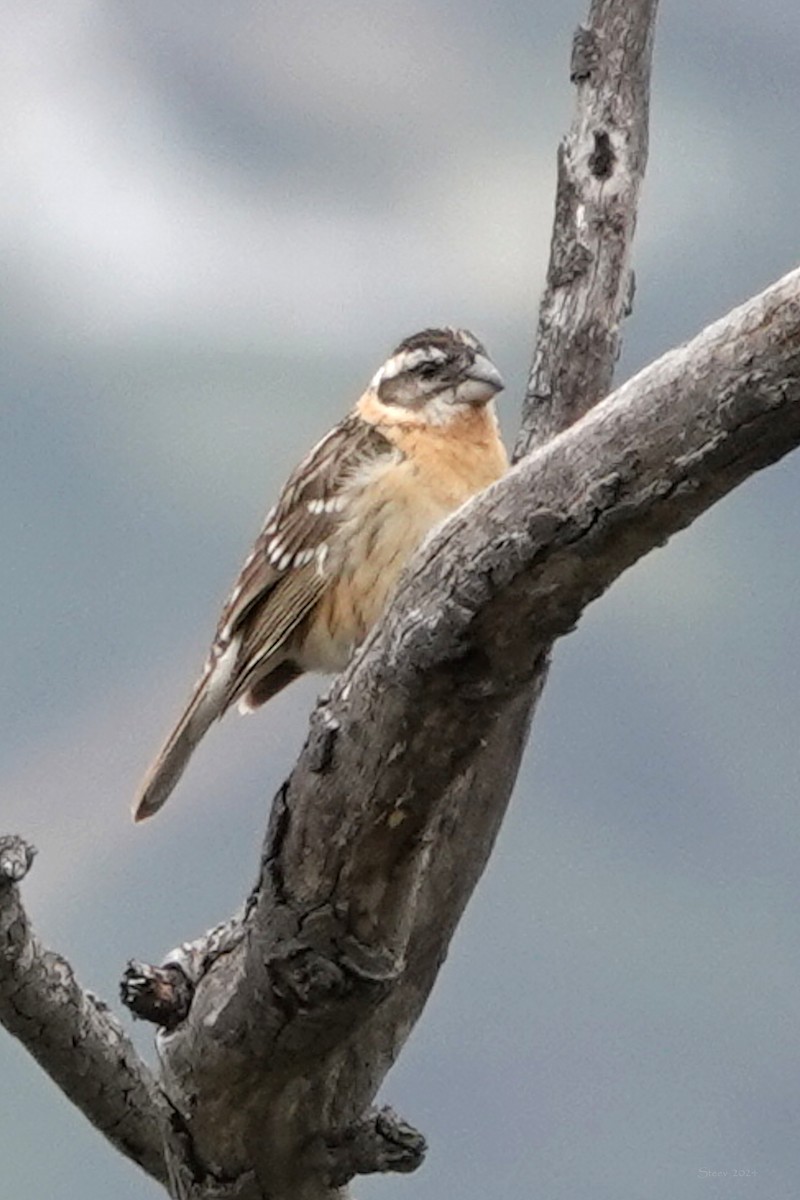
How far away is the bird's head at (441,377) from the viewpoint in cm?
468

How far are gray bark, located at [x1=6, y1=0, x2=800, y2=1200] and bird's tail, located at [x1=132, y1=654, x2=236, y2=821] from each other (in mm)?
823

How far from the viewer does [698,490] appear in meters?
2.58

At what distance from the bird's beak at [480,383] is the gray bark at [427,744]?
71cm

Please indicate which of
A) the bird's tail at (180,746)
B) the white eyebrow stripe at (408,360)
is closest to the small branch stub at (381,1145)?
the bird's tail at (180,746)

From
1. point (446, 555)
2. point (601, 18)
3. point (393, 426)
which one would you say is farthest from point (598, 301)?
point (446, 555)

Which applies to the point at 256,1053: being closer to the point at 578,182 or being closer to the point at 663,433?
the point at 663,433

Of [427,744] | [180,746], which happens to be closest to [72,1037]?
[427,744]

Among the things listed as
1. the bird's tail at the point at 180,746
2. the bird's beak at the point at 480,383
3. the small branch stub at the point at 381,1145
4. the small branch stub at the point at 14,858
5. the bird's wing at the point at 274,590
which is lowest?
the small branch stub at the point at 14,858

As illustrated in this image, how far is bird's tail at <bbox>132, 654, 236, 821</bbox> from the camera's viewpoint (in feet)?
14.6

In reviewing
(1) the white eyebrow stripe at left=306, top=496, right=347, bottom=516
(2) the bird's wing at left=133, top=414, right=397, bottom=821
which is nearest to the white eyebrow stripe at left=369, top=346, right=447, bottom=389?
(2) the bird's wing at left=133, top=414, right=397, bottom=821

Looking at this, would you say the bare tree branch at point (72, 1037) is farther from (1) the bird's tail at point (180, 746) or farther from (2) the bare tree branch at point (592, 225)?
(2) the bare tree branch at point (592, 225)

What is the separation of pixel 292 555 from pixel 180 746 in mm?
460

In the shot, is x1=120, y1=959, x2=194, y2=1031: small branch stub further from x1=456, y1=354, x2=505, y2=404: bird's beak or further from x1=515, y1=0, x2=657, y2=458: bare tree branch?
x1=456, y1=354, x2=505, y2=404: bird's beak

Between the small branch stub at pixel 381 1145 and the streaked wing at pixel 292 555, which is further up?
the streaked wing at pixel 292 555
